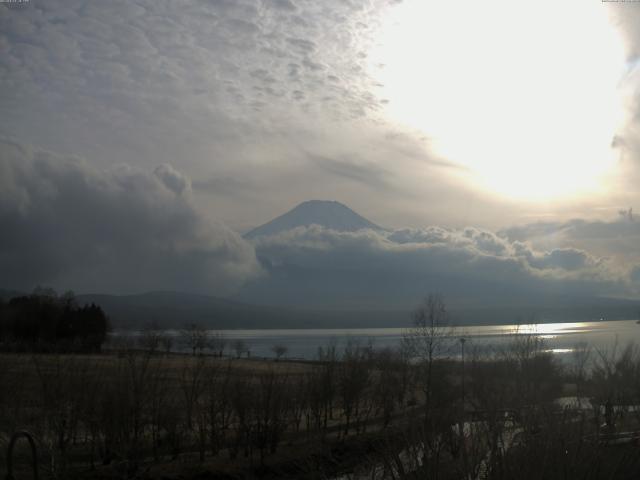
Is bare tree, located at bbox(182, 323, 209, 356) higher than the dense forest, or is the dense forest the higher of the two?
the dense forest

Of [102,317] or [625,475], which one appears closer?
[625,475]

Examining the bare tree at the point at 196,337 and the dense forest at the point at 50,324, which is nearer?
the dense forest at the point at 50,324

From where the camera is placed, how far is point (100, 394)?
33.9 meters

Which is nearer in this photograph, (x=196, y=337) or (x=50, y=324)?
(x=50, y=324)

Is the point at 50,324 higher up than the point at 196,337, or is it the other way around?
the point at 50,324

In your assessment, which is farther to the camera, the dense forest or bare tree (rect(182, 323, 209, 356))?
bare tree (rect(182, 323, 209, 356))

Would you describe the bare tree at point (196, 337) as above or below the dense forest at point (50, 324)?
below

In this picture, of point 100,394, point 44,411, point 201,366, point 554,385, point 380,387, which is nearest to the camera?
point 44,411

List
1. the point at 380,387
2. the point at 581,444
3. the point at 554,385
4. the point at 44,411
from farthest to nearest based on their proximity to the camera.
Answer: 1. the point at 554,385
2. the point at 380,387
3. the point at 44,411
4. the point at 581,444

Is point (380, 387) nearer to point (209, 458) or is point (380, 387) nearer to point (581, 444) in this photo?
point (209, 458)

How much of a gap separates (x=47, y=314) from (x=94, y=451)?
305 ft

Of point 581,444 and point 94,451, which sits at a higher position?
point 581,444

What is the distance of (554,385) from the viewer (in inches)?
2200

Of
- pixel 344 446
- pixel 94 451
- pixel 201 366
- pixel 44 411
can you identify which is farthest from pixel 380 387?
pixel 44 411
